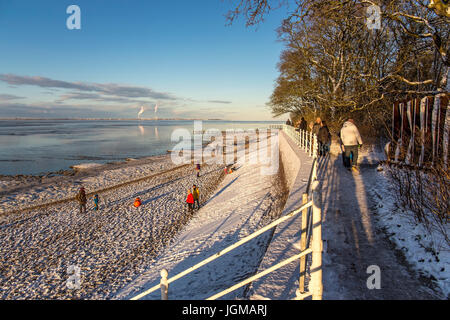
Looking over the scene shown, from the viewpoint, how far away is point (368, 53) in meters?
13.9

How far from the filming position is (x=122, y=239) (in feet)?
33.9

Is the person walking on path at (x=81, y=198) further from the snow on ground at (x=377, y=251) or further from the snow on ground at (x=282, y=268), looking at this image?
the snow on ground at (x=377, y=251)

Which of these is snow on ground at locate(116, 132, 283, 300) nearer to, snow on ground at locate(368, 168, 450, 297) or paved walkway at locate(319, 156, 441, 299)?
paved walkway at locate(319, 156, 441, 299)

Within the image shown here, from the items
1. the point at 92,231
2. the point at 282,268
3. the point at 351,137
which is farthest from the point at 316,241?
the point at 92,231

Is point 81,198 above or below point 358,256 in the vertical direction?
below

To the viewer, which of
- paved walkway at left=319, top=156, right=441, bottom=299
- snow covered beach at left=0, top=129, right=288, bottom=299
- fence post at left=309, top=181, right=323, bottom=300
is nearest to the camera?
fence post at left=309, top=181, right=323, bottom=300

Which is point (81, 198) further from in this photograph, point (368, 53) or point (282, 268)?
point (368, 53)

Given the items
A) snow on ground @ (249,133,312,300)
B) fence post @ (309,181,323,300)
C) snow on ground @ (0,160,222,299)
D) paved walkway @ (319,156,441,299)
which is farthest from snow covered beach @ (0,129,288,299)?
fence post @ (309,181,323,300)

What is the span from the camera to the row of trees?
21.2 ft

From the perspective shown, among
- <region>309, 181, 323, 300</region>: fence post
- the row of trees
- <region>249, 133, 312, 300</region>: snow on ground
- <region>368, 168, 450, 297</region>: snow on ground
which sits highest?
the row of trees

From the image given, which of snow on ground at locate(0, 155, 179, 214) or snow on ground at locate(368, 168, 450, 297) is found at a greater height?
→ snow on ground at locate(368, 168, 450, 297)

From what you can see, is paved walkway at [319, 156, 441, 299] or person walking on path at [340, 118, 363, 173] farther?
person walking on path at [340, 118, 363, 173]

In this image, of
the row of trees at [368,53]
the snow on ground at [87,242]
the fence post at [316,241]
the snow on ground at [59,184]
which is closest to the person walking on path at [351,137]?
the row of trees at [368,53]
